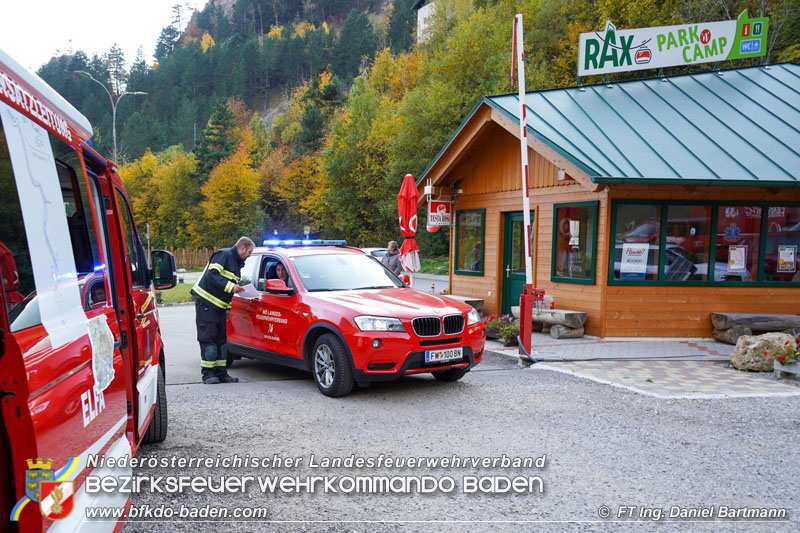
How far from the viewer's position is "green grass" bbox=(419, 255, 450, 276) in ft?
120

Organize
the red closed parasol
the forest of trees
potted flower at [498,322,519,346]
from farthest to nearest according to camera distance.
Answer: the forest of trees
the red closed parasol
potted flower at [498,322,519,346]

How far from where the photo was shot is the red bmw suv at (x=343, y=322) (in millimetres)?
6441

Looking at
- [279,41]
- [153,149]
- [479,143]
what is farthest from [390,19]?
[479,143]

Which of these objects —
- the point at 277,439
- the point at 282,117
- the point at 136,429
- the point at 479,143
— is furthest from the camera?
the point at 282,117

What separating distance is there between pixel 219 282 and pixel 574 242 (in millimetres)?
Answer: 6903

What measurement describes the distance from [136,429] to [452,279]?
1140cm

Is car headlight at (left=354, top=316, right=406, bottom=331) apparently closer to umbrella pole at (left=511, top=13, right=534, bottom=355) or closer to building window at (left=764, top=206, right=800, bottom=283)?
umbrella pole at (left=511, top=13, right=534, bottom=355)

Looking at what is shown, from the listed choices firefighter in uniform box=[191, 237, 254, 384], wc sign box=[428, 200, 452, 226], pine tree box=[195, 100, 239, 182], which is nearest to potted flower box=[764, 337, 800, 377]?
firefighter in uniform box=[191, 237, 254, 384]

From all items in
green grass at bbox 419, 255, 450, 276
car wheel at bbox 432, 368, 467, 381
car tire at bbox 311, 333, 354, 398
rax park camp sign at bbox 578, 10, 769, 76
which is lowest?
green grass at bbox 419, 255, 450, 276

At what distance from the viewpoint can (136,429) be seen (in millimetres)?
3732

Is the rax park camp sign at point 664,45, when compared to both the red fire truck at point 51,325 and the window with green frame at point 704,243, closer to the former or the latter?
the window with green frame at point 704,243

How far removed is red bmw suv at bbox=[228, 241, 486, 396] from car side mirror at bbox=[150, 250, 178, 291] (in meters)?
1.99

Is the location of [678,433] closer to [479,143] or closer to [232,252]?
[232,252]

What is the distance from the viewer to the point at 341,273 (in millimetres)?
7891
